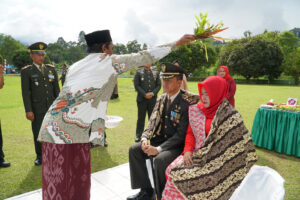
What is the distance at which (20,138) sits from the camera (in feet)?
19.5

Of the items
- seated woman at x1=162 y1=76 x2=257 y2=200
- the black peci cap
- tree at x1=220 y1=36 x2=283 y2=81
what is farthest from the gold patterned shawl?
tree at x1=220 y1=36 x2=283 y2=81

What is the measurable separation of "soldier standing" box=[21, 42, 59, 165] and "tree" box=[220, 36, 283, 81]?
121 ft

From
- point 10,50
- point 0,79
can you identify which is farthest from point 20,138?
point 10,50

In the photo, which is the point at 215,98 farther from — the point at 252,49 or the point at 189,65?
the point at 189,65

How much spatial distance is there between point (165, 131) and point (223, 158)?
96cm

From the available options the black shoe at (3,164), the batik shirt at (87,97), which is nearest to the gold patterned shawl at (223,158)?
the batik shirt at (87,97)

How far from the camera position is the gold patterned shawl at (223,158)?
2334 millimetres

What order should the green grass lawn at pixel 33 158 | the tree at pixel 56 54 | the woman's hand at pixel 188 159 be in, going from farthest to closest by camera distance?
the tree at pixel 56 54
the green grass lawn at pixel 33 158
the woman's hand at pixel 188 159

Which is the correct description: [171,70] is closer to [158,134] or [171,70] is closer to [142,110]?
[158,134]

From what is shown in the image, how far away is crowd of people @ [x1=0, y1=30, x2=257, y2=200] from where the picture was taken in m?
2.00

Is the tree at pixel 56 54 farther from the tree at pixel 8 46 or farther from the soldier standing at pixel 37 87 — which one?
the soldier standing at pixel 37 87

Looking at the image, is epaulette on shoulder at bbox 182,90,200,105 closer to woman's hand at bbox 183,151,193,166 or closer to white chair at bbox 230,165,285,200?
woman's hand at bbox 183,151,193,166

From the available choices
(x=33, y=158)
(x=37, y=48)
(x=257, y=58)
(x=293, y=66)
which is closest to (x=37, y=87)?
(x=37, y=48)

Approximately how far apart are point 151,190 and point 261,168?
184cm
